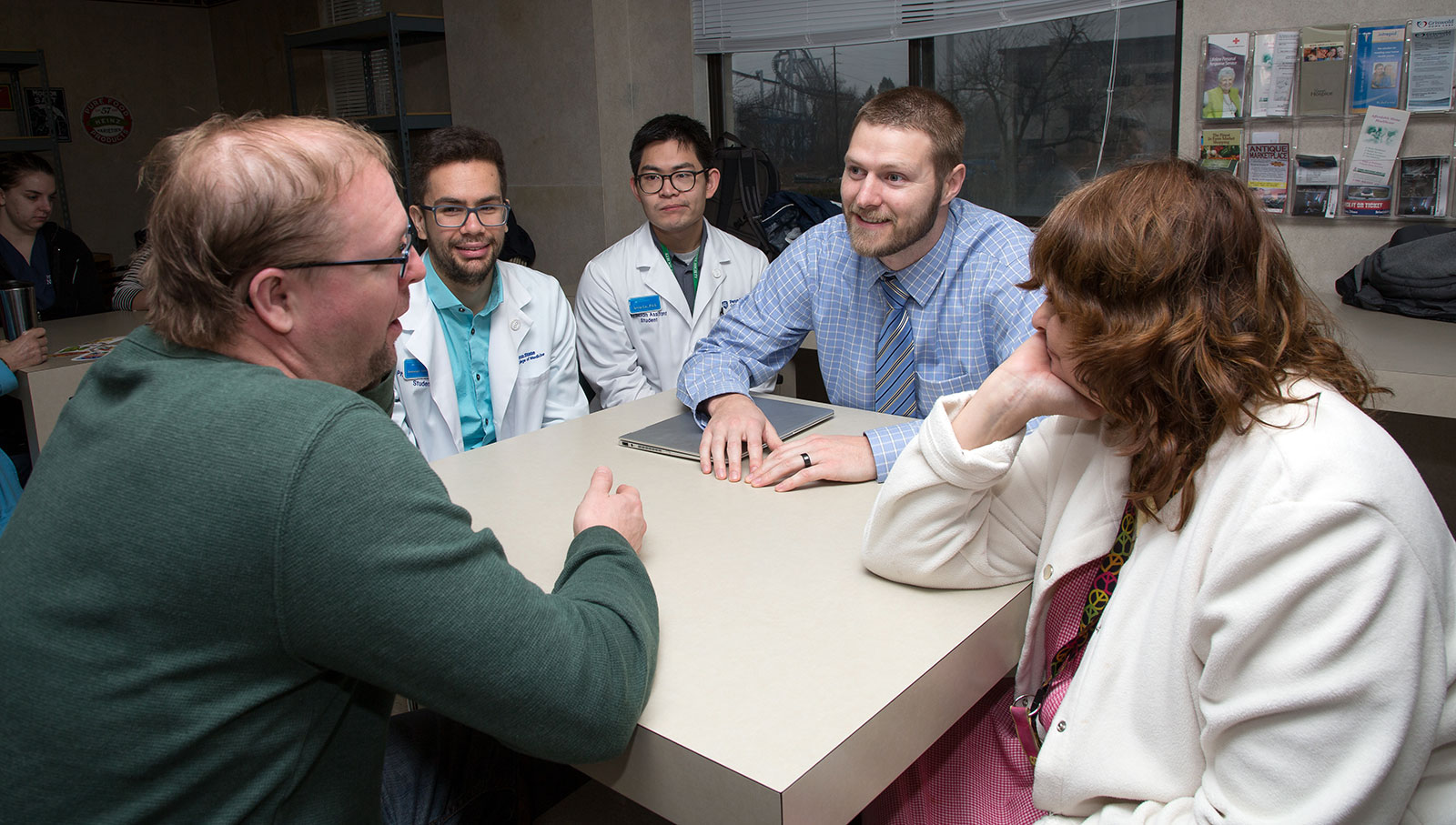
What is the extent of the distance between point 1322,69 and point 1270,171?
29 centimetres

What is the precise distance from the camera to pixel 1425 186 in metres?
2.51

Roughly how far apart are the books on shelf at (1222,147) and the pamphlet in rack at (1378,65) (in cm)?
31

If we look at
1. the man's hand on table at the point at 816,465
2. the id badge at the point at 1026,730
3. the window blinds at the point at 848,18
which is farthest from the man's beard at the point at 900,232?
the window blinds at the point at 848,18

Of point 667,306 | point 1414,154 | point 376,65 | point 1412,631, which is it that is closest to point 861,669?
point 1412,631

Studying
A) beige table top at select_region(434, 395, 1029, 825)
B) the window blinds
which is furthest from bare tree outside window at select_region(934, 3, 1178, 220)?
beige table top at select_region(434, 395, 1029, 825)

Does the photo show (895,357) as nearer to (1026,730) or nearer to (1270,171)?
(1026,730)

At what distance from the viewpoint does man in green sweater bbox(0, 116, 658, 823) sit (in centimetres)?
68

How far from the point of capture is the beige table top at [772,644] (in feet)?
2.60

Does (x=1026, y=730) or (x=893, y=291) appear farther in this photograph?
(x=893, y=291)

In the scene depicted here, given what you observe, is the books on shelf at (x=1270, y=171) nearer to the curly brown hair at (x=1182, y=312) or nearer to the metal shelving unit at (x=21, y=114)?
the curly brown hair at (x=1182, y=312)

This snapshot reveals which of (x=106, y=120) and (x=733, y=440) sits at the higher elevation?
(x=106, y=120)

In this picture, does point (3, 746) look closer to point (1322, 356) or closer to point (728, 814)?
point (728, 814)

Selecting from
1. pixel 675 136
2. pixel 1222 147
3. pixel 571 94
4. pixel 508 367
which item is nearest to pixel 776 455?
pixel 508 367

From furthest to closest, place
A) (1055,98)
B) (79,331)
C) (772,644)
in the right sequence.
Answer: (1055,98), (79,331), (772,644)
